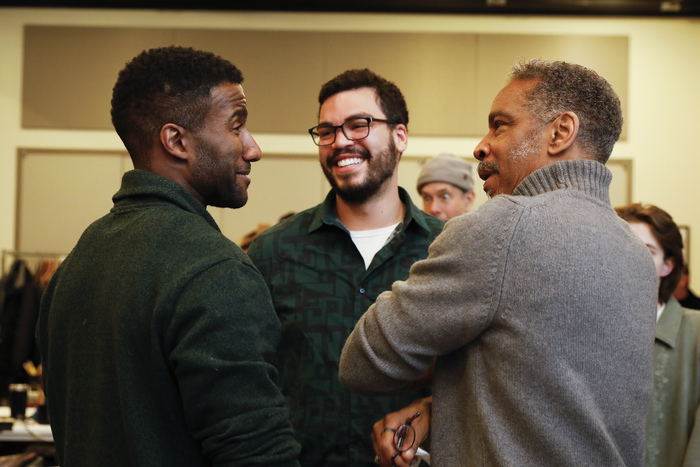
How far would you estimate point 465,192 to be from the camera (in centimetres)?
357

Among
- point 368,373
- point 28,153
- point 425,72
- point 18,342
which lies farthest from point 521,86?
→ point 28,153

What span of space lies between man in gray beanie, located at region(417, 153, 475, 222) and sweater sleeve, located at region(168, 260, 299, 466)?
246 centimetres

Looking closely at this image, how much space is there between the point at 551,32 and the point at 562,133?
5182 mm

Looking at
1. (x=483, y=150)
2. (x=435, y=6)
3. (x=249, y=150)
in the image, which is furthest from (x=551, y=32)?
(x=249, y=150)

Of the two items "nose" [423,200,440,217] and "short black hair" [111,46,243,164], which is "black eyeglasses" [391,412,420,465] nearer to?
"short black hair" [111,46,243,164]

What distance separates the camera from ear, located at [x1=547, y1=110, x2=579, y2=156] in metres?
1.32

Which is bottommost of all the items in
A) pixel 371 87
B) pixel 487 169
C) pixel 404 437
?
pixel 404 437

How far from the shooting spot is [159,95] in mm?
1299

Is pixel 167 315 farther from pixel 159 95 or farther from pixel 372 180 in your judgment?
pixel 372 180

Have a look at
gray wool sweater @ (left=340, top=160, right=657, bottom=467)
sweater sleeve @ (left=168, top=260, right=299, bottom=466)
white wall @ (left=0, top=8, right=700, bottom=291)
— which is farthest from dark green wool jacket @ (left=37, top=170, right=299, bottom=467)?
white wall @ (left=0, top=8, right=700, bottom=291)

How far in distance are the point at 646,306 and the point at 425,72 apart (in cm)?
506

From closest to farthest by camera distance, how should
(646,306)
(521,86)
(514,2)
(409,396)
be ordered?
1. (646,306)
2. (521,86)
3. (409,396)
4. (514,2)

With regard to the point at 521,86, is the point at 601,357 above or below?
below

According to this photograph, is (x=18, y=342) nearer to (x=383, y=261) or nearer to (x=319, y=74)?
(x=319, y=74)
